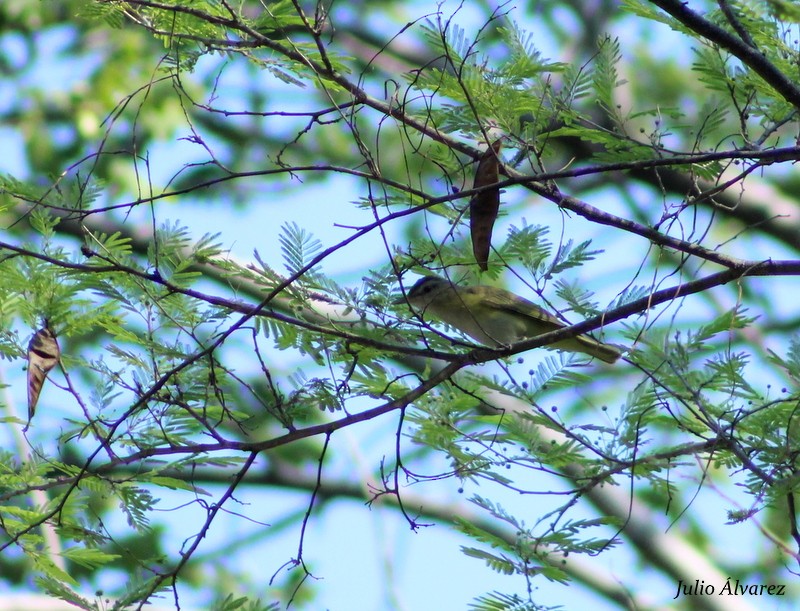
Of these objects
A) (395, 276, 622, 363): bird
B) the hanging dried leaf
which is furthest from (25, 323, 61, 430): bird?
(395, 276, 622, 363): bird

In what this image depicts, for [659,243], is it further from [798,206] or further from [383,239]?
[798,206]

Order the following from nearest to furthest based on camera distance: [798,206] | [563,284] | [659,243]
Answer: [659,243] < [563,284] < [798,206]

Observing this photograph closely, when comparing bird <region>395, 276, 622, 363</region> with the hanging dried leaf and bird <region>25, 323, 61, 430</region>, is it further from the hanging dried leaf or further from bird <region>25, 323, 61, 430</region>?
bird <region>25, 323, 61, 430</region>

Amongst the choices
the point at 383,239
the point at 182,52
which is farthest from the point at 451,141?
the point at 182,52

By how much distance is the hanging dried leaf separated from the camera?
2816 mm

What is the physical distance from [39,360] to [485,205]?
4.74ft

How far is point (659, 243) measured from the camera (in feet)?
9.68

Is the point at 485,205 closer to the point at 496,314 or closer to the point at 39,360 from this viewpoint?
the point at 39,360

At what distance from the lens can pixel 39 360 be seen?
291cm

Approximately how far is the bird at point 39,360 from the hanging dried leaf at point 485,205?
1.35 meters

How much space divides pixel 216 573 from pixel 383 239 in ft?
27.3

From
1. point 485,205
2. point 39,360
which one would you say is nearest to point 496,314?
point 485,205

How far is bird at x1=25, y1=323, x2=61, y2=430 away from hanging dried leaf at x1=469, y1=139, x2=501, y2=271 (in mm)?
1352

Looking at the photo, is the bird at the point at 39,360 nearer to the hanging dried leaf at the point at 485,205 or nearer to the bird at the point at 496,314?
the hanging dried leaf at the point at 485,205
